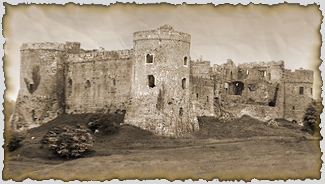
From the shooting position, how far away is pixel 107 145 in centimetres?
3622

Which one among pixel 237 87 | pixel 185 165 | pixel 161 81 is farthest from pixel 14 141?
pixel 237 87

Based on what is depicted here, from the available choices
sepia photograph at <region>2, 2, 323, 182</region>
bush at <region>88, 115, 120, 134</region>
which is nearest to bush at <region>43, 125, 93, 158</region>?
sepia photograph at <region>2, 2, 323, 182</region>

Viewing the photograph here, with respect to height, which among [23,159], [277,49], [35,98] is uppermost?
[277,49]

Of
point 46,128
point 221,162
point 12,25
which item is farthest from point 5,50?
point 221,162

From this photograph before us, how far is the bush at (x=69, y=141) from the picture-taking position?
34469mm

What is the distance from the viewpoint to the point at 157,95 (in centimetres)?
3834

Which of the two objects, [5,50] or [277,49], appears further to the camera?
[277,49]

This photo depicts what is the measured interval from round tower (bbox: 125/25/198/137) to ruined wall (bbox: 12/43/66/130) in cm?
677

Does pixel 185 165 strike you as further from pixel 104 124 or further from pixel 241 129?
pixel 241 129

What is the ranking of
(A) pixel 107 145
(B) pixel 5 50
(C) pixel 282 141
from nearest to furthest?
1. (B) pixel 5 50
2. (A) pixel 107 145
3. (C) pixel 282 141

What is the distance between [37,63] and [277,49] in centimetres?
1614

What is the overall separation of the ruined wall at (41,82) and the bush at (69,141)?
6227mm

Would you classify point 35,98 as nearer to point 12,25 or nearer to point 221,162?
point 12,25

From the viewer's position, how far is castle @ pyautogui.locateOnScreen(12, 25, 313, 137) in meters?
38.6
